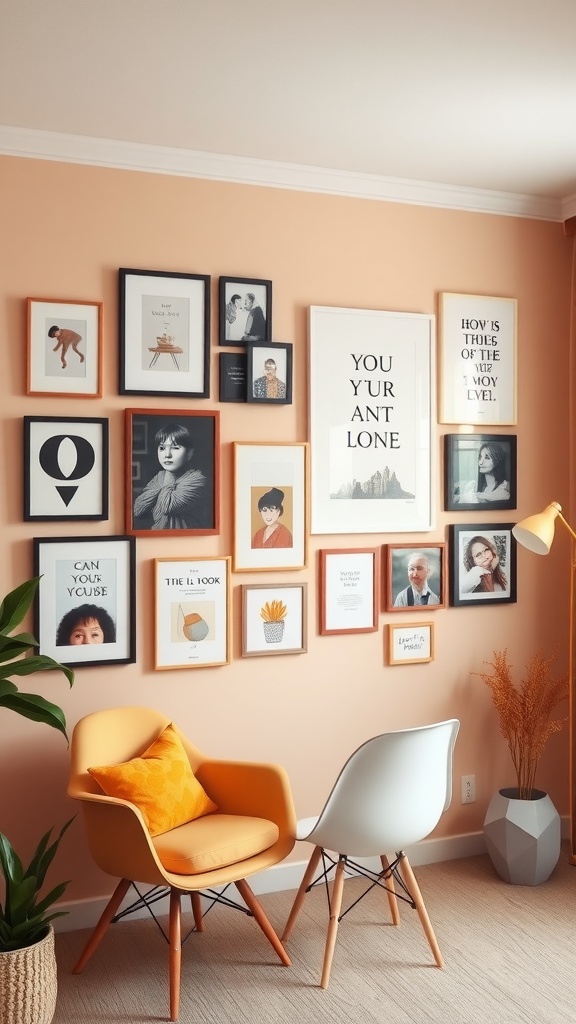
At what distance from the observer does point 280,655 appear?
3.62 meters

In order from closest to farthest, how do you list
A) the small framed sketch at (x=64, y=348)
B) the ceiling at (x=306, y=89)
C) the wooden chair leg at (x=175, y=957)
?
1. the ceiling at (x=306, y=89)
2. the wooden chair leg at (x=175, y=957)
3. the small framed sketch at (x=64, y=348)

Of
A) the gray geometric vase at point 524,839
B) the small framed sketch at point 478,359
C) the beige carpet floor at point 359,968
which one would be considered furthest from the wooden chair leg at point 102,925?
the small framed sketch at point 478,359

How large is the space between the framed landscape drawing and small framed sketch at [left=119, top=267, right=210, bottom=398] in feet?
1.48

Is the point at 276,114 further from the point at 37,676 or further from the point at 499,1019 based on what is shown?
the point at 499,1019

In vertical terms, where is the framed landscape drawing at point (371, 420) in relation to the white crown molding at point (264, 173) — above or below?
below

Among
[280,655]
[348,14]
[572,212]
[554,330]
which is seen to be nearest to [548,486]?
[554,330]

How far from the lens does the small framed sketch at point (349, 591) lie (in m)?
3.69

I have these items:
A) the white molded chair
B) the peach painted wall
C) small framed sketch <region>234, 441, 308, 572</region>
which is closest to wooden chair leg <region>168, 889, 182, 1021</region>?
the white molded chair

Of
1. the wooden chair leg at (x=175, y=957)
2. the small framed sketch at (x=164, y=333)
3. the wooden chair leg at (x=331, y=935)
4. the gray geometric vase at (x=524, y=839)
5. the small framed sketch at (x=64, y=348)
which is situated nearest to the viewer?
the wooden chair leg at (x=175, y=957)

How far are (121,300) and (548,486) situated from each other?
2.05 meters

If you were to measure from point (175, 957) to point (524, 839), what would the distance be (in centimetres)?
152

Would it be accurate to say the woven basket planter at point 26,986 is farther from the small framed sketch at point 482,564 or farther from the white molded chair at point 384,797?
the small framed sketch at point 482,564

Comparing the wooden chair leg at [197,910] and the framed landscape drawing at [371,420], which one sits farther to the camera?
the framed landscape drawing at [371,420]

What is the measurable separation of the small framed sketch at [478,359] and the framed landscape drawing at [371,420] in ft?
0.25
